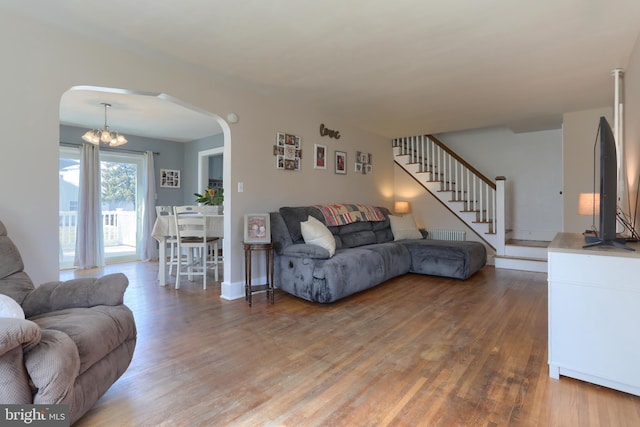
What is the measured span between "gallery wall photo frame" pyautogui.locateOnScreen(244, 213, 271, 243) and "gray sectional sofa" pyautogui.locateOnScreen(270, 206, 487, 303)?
0.24 meters

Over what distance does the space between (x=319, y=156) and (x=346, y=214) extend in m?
0.93

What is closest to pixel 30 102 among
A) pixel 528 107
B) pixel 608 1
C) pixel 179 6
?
pixel 179 6

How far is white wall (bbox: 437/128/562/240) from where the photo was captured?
5.82 meters

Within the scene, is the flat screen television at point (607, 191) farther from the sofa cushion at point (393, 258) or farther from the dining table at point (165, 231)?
the dining table at point (165, 231)

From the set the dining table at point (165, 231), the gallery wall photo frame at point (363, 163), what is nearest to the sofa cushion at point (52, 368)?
the dining table at point (165, 231)

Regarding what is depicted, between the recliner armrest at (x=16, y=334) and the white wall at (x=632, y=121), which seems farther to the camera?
the white wall at (x=632, y=121)

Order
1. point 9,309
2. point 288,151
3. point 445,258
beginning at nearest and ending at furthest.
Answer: point 9,309 < point 288,151 < point 445,258

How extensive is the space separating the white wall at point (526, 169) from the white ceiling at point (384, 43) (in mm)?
1894

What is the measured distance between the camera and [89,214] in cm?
526

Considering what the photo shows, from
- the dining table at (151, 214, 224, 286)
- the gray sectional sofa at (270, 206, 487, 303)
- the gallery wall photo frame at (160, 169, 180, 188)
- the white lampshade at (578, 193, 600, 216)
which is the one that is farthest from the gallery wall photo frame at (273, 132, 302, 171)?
the gallery wall photo frame at (160, 169, 180, 188)

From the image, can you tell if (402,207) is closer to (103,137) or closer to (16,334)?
(103,137)

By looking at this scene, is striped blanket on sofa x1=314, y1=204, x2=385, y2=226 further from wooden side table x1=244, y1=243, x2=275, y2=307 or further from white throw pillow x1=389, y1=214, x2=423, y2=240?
wooden side table x1=244, y1=243, x2=275, y2=307

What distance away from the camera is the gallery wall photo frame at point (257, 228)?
3.38 m

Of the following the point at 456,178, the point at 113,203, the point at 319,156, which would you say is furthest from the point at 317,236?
the point at 113,203
